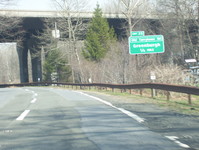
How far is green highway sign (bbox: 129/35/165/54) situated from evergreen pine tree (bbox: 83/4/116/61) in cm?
2645

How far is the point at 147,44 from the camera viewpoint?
64.3 feet

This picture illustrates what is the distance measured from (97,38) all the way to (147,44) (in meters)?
28.1

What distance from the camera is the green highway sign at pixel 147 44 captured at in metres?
19.5

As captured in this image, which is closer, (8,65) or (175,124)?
(175,124)

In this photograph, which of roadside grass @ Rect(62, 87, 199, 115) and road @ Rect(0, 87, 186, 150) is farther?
roadside grass @ Rect(62, 87, 199, 115)

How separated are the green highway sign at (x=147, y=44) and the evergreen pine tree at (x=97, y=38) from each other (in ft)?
86.8

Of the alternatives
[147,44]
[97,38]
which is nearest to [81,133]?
[147,44]

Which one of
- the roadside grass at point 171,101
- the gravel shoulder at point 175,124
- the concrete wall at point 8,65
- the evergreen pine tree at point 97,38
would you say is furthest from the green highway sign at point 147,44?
the concrete wall at point 8,65

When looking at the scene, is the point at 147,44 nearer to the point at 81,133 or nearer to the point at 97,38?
the point at 81,133

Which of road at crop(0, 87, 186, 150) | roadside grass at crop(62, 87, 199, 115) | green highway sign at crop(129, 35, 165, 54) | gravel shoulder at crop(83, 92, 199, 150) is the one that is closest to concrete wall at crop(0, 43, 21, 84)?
roadside grass at crop(62, 87, 199, 115)

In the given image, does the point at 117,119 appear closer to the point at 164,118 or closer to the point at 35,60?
the point at 164,118

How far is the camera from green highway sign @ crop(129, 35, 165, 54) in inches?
766

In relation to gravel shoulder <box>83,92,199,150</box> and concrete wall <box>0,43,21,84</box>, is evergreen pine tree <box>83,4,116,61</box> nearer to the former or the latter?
gravel shoulder <box>83,92,199,150</box>

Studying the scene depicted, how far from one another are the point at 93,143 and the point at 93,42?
4169cm
